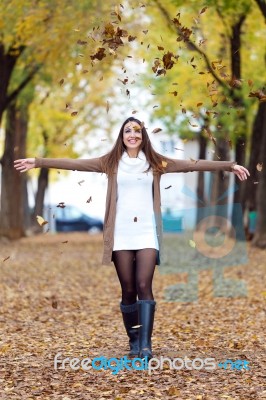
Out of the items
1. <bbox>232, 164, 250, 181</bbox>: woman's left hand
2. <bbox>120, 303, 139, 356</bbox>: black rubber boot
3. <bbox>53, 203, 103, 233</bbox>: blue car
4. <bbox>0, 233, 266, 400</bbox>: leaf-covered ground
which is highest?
<bbox>232, 164, 250, 181</bbox>: woman's left hand

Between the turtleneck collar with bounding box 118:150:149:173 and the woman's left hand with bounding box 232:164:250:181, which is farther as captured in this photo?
the turtleneck collar with bounding box 118:150:149:173

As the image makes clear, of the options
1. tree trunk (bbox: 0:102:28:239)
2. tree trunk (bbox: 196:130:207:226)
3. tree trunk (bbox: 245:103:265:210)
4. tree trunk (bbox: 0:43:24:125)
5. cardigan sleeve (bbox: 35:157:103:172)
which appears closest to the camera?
cardigan sleeve (bbox: 35:157:103:172)

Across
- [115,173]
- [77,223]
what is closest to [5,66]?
[115,173]

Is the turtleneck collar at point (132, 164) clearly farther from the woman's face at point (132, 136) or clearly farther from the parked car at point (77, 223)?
the parked car at point (77, 223)

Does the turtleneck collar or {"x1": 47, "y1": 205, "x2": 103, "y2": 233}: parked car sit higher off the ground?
the turtleneck collar

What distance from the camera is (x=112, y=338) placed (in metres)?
8.91

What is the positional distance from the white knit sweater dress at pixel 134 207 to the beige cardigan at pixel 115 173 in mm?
40

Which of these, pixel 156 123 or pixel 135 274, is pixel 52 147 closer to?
pixel 156 123

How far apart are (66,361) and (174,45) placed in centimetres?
1804

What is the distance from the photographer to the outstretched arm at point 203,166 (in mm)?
7051

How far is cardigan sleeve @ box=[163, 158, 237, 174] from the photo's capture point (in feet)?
23.4

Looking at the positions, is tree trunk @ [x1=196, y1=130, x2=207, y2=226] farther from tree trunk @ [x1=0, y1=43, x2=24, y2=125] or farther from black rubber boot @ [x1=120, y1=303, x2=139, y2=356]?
black rubber boot @ [x1=120, y1=303, x2=139, y2=356]

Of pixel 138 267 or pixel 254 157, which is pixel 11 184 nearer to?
pixel 254 157

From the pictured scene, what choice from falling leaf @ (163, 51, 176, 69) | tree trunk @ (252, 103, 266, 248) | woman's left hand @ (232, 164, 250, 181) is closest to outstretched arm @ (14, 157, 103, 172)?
falling leaf @ (163, 51, 176, 69)
